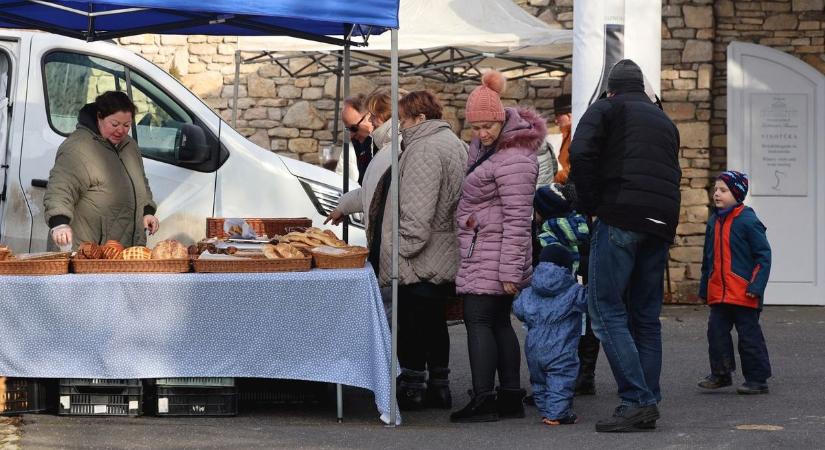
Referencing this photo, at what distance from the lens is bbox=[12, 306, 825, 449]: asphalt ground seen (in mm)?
6527

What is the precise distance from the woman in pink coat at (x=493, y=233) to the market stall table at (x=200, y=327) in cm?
48

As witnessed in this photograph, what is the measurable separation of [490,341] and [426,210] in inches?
29.0

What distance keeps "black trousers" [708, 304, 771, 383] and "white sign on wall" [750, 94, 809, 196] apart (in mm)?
6078

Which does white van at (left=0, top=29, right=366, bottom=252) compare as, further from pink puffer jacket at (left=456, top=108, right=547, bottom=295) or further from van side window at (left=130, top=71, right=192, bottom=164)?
pink puffer jacket at (left=456, top=108, right=547, bottom=295)

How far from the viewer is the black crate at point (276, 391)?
7.56 meters

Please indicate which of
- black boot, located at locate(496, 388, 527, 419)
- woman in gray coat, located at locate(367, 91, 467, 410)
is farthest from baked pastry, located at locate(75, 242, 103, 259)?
black boot, located at locate(496, 388, 527, 419)

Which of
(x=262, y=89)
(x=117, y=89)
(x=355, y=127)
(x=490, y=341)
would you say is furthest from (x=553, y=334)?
(x=262, y=89)

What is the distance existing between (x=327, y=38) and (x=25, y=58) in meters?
2.19

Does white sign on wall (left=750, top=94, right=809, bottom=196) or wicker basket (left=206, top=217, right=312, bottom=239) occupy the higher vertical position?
white sign on wall (left=750, top=94, right=809, bottom=196)

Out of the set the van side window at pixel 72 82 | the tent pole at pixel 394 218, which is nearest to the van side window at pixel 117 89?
the van side window at pixel 72 82

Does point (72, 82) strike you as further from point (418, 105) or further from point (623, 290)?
point (623, 290)

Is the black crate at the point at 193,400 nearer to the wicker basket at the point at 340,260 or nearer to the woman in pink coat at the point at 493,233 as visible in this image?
the wicker basket at the point at 340,260

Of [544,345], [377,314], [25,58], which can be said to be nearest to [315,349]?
[377,314]

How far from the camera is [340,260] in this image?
705 cm
